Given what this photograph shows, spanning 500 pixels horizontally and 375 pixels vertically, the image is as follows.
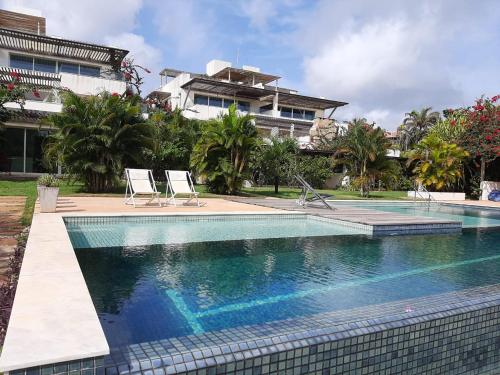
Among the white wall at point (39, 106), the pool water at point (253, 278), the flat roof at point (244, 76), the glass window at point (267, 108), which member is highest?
the flat roof at point (244, 76)

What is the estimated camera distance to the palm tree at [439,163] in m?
24.2

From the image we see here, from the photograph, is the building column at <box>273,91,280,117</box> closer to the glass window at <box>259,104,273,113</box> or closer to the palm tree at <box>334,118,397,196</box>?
the glass window at <box>259,104,273,113</box>

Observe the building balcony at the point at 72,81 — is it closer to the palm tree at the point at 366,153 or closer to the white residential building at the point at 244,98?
the white residential building at the point at 244,98

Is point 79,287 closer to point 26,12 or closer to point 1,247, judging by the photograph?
point 1,247

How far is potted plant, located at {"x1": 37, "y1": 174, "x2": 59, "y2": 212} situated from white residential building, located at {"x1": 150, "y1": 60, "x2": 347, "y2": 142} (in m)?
24.0

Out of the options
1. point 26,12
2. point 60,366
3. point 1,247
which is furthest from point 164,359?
point 26,12

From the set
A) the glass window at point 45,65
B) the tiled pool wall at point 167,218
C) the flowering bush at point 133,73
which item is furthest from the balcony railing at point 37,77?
the tiled pool wall at point 167,218

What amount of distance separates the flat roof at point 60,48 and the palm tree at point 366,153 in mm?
16850

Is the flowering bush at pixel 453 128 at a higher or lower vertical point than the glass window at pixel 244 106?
lower

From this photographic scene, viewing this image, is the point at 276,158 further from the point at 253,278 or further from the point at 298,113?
the point at 298,113

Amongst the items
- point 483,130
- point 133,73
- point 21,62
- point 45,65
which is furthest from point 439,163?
point 21,62

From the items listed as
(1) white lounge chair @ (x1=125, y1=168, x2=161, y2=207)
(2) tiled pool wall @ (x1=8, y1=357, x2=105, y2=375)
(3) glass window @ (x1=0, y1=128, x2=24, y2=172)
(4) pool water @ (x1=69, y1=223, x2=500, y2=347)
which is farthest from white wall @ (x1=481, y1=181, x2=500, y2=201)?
(2) tiled pool wall @ (x1=8, y1=357, x2=105, y2=375)

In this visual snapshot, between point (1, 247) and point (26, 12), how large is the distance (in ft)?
122

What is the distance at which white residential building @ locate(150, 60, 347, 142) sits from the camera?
35156 millimetres
